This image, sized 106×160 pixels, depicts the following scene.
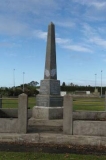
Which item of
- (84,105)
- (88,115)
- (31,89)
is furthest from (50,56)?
(31,89)

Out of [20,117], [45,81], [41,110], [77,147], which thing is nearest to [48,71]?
[45,81]

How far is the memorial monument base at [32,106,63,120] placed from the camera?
443 inches

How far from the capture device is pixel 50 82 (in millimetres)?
11836

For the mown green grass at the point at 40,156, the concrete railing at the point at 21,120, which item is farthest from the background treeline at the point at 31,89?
the mown green grass at the point at 40,156

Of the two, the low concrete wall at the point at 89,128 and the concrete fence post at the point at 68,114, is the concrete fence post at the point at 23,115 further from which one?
the low concrete wall at the point at 89,128

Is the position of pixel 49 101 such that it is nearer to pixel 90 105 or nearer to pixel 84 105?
pixel 90 105

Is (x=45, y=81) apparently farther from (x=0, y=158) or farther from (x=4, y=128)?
(x=0, y=158)

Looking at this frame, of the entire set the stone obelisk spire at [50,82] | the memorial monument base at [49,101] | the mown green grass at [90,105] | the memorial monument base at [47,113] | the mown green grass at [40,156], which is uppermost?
the stone obelisk spire at [50,82]

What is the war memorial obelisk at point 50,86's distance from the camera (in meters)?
11.6

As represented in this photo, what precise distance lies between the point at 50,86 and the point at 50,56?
1.30 m

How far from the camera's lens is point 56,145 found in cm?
816

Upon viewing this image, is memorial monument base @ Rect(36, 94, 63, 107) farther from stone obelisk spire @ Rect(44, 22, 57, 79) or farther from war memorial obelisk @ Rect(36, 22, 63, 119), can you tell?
stone obelisk spire @ Rect(44, 22, 57, 79)

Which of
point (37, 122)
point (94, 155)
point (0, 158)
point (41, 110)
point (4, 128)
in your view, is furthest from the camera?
point (41, 110)

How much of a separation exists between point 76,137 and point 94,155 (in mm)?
1224
